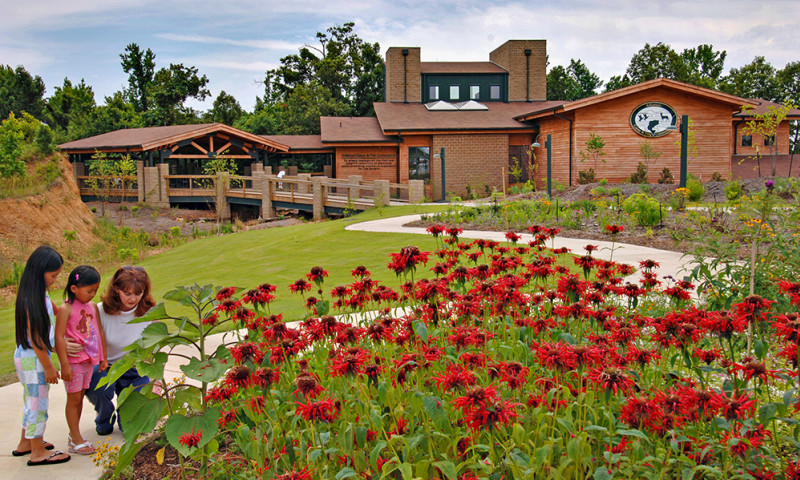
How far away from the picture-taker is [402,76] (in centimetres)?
3778

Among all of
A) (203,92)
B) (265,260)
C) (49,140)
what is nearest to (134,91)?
(203,92)

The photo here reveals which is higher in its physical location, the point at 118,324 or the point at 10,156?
the point at 10,156

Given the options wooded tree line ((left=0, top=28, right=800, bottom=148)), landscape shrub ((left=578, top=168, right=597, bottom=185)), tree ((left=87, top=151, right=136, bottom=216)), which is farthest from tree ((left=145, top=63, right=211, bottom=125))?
landscape shrub ((left=578, top=168, right=597, bottom=185))

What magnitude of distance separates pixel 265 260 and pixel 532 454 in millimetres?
10269

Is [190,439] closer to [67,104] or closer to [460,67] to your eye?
[460,67]

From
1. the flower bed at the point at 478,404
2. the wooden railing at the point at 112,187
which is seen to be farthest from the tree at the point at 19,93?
the flower bed at the point at 478,404

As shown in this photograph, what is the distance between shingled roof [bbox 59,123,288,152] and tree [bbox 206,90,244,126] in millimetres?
18656

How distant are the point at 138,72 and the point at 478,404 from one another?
66270 millimetres

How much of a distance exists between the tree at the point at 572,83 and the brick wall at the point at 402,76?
22109 mm

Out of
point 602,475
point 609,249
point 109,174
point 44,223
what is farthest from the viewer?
point 109,174

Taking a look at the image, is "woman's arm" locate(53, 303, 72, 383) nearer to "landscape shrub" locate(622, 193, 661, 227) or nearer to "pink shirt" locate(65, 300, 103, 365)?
"pink shirt" locate(65, 300, 103, 365)

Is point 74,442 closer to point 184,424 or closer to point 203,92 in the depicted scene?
point 184,424

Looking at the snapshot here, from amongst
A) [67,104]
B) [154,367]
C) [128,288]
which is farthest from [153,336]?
[67,104]

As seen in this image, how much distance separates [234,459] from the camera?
3.62 meters
